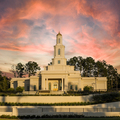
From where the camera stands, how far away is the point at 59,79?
49562 mm

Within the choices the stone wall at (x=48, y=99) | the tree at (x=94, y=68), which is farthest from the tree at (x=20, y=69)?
the stone wall at (x=48, y=99)

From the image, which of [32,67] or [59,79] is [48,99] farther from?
[32,67]

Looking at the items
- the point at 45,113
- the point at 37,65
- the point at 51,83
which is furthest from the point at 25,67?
the point at 45,113

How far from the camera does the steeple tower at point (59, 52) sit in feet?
164

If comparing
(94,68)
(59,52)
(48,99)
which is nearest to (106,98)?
(48,99)

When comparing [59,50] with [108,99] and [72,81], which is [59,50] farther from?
[108,99]

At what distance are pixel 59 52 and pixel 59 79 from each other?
831cm

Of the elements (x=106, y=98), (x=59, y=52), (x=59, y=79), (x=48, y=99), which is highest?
(x=59, y=52)

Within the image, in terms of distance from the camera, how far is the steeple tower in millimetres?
49969

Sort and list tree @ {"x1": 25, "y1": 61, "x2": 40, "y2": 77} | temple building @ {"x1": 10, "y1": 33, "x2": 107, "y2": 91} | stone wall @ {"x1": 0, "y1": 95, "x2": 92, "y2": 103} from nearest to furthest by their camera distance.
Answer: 1. stone wall @ {"x1": 0, "y1": 95, "x2": 92, "y2": 103}
2. temple building @ {"x1": 10, "y1": 33, "x2": 107, "y2": 91}
3. tree @ {"x1": 25, "y1": 61, "x2": 40, "y2": 77}

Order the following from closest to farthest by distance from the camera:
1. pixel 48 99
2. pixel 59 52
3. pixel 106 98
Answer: pixel 106 98, pixel 48 99, pixel 59 52

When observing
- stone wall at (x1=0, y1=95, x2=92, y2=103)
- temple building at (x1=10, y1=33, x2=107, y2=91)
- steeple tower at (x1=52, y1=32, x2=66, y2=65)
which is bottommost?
stone wall at (x1=0, y1=95, x2=92, y2=103)

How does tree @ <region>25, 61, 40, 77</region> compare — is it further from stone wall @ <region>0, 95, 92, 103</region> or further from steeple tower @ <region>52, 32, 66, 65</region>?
stone wall @ <region>0, 95, 92, 103</region>

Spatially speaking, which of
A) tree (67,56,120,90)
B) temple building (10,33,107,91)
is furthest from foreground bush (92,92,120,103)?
tree (67,56,120,90)
